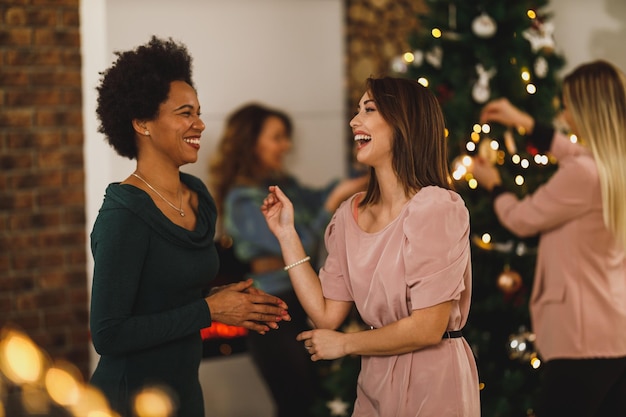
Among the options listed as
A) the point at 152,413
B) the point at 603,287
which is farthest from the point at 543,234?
the point at 152,413

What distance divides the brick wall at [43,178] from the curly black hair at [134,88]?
5.55ft

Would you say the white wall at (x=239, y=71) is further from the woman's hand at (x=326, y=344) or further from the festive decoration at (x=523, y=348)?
the woman's hand at (x=326, y=344)

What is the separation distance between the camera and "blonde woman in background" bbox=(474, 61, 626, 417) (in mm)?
2777

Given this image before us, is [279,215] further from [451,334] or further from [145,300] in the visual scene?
[451,334]

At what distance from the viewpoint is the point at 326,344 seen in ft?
6.58

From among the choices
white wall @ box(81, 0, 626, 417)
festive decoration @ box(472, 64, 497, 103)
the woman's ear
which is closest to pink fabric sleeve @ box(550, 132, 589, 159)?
festive decoration @ box(472, 64, 497, 103)

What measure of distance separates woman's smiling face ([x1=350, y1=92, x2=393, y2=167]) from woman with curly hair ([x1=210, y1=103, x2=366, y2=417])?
174cm

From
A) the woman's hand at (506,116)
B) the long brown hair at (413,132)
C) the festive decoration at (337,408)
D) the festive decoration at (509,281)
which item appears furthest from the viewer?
the festive decoration at (337,408)

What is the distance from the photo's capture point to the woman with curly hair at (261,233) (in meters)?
3.76

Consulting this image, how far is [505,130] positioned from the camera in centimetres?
344

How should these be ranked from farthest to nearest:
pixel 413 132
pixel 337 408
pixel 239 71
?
pixel 239 71 → pixel 337 408 → pixel 413 132

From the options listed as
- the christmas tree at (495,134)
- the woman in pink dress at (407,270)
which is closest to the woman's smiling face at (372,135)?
the woman in pink dress at (407,270)

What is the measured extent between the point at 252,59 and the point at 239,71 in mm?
102

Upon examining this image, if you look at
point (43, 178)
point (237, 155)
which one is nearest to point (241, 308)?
point (237, 155)
